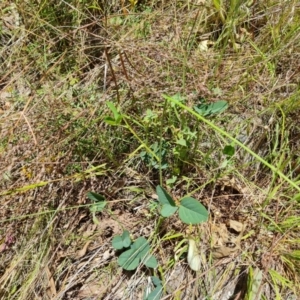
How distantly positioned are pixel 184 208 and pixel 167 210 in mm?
54

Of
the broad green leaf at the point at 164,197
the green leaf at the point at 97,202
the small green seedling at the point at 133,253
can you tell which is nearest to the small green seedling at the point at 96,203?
the green leaf at the point at 97,202

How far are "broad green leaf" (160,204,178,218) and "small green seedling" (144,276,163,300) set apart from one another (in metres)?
0.23

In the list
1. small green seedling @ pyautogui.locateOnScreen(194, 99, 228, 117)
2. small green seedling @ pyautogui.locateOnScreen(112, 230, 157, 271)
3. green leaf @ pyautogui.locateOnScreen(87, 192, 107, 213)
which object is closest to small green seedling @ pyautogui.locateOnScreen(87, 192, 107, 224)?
green leaf @ pyautogui.locateOnScreen(87, 192, 107, 213)

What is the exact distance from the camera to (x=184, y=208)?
1.27m

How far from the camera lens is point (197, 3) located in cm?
171

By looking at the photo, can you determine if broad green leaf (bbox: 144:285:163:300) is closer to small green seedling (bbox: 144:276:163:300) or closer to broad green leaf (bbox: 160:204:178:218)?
small green seedling (bbox: 144:276:163:300)

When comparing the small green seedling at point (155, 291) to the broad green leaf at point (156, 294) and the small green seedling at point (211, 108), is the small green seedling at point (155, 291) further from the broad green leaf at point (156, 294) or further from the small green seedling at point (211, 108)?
the small green seedling at point (211, 108)

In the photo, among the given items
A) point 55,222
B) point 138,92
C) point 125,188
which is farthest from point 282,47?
point 55,222

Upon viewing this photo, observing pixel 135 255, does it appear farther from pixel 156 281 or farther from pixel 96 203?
pixel 96 203

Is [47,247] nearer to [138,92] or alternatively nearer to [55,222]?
[55,222]

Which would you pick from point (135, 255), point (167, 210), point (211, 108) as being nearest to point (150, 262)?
point (135, 255)

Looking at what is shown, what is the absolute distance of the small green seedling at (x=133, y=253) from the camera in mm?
1318

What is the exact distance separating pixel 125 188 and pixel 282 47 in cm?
81

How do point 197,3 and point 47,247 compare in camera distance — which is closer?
point 47,247
